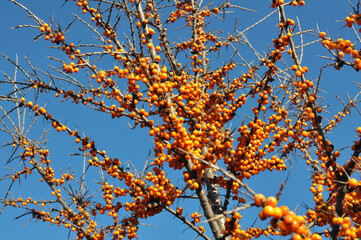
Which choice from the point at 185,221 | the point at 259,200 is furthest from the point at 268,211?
the point at 185,221

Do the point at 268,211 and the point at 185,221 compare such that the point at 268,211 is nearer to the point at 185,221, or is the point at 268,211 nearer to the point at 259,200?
the point at 259,200

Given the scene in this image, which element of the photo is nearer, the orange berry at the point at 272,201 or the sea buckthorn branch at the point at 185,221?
the orange berry at the point at 272,201

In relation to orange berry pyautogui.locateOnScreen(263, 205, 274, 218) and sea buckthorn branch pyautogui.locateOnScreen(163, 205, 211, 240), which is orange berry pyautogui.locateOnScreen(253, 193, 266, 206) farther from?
sea buckthorn branch pyautogui.locateOnScreen(163, 205, 211, 240)

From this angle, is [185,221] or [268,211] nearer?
[268,211]

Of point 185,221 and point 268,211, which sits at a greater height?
point 185,221

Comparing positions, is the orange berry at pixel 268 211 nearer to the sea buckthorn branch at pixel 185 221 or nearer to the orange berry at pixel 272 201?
the orange berry at pixel 272 201

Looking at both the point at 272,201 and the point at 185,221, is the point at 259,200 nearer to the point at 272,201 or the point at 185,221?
the point at 272,201

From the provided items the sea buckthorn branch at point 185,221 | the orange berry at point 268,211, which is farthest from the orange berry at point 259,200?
the sea buckthorn branch at point 185,221

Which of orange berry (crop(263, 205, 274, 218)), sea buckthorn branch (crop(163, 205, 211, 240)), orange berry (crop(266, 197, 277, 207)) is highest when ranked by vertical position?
sea buckthorn branch (crop(163, 205, 211, 240))

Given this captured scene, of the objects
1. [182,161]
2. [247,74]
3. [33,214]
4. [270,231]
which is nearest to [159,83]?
[182,161]

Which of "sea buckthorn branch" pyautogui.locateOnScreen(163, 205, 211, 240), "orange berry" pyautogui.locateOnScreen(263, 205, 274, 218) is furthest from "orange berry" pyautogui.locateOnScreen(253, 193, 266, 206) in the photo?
"sea buckthorn branch" pyautogui.locateOnScreen(163, 205, 211, 240)

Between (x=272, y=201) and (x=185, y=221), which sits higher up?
(x=185, y=221)

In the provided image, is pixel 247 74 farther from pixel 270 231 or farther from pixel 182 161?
pixel 270 231

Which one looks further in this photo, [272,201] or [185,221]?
[185,221]
